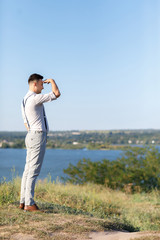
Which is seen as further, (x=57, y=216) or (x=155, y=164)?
(x=155, y=164)

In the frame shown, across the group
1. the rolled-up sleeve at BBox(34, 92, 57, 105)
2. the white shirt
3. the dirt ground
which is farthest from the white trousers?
the dirt ground

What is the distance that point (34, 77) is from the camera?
5.05 metres

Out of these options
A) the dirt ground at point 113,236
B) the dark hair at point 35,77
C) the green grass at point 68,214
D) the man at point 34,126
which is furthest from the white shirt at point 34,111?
the dirt ground at point 113,236

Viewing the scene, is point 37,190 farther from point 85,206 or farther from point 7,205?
point 7,205

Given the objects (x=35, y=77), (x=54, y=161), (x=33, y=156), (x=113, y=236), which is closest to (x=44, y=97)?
(x=35, y=77)

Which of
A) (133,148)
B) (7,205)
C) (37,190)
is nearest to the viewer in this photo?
(7,205)

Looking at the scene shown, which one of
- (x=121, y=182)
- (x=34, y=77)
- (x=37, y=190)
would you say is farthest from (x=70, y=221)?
(x=121, y=182)

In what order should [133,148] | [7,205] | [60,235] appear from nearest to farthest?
[60,235] → [7,205] → [133,148]

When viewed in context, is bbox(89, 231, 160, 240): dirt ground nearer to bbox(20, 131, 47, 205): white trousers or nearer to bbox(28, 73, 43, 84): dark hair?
bbox(20, 131, 47, 205): white trousers

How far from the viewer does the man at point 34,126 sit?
4859 mm

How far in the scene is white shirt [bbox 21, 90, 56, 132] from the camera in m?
4.86

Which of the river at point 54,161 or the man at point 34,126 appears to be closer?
the man at point 34,126

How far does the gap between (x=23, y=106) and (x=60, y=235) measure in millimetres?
2005

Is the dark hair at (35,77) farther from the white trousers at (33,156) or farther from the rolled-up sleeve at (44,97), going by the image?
the white trousers at (33,156)
